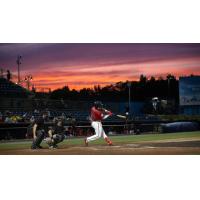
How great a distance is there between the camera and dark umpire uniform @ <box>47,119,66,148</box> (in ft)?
33.4

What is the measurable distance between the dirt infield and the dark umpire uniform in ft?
0.52

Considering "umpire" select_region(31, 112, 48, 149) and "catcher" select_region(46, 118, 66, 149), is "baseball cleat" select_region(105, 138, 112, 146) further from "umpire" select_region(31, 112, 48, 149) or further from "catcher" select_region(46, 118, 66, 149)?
"umpire" select_region(31, 112, 48, 149)

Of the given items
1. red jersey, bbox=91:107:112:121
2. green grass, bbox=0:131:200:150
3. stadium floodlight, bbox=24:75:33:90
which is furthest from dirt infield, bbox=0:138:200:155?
stadium floodlight, bbox=24:75:33:90

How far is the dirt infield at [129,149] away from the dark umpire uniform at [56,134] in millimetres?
159

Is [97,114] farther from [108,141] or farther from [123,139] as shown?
[123,139]

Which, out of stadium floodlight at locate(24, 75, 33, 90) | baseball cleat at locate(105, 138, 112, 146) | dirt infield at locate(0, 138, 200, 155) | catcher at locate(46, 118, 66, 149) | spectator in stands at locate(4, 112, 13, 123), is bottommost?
dirt infield at locate(0, 138, 200, 155)

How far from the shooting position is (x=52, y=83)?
1036 cm

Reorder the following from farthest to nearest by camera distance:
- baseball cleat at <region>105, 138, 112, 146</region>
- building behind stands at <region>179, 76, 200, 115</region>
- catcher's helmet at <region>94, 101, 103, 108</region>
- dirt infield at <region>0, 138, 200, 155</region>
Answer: catcher's helmet at <region>94, 101, 103, 108</region>, baseball cleat at <region>105, 138, 112, 146</region>, building behind stands at <region>179, 76, 200, 115</region>, dirt infield at <region>0, 138, 200, 155</region>

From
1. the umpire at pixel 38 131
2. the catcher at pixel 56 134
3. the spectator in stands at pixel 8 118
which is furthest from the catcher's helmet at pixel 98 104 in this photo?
the spectator in stands at pixel 8 118

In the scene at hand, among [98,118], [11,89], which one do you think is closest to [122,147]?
[98,118]

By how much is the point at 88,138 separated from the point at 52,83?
57.0 inches

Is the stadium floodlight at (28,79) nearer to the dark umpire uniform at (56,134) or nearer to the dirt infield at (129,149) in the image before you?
the dark umpire uniform at (56,134)
